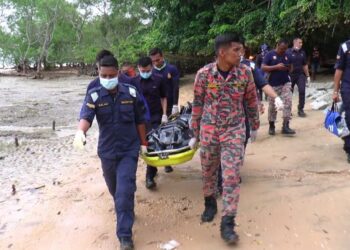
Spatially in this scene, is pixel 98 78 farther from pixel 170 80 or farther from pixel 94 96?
pixel 170 80

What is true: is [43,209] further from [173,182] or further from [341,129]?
[341,129]

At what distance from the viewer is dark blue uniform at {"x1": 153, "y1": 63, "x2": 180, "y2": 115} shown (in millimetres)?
6255

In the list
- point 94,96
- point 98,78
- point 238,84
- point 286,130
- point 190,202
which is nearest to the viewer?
point 238,84

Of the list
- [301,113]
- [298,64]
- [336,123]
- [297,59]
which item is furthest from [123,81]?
[301,113]

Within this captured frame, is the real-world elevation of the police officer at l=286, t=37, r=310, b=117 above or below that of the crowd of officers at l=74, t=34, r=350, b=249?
above

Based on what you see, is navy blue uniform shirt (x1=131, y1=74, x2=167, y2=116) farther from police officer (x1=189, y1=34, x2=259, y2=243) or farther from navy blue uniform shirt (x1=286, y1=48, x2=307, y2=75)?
navy blue uniform shirt (x1=286, y1=48, x2=307, y2=75)

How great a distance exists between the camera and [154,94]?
611cm

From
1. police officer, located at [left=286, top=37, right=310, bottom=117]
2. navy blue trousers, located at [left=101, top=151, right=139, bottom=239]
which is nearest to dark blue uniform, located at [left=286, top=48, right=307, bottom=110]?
police officer, located at [left=286, top=37, right=310, bottom=117]

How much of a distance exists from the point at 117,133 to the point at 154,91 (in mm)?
1935

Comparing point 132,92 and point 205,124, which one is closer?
point 205,124

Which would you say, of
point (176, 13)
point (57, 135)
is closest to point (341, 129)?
point (57, 135)

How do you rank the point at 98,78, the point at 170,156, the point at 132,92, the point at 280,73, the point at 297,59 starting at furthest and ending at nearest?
the point at 297,59 < the point at 280,73 < the point at 170,156 < the point at 98,78 < the point at 132,92

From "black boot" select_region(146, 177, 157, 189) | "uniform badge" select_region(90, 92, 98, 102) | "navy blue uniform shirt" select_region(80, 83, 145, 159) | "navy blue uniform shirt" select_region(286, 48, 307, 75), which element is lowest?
"black boot" select_region(146, 177, 157, 189)

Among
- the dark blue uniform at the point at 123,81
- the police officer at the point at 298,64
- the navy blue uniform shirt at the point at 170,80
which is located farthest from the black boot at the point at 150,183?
the police officer at the point at 298,64
